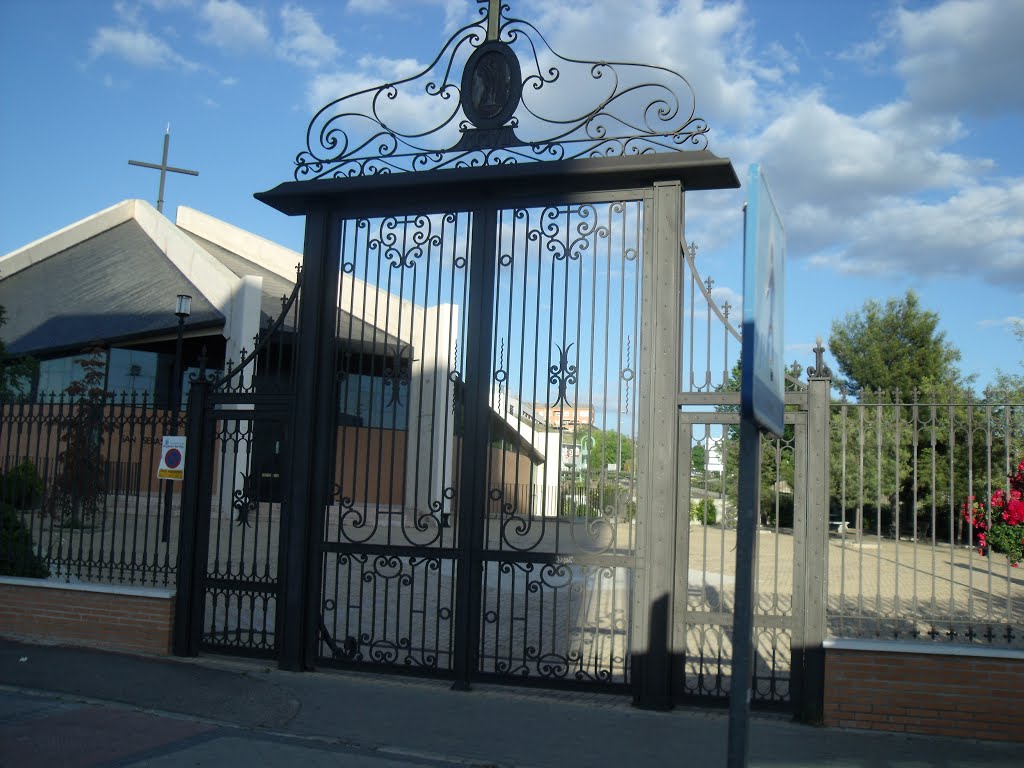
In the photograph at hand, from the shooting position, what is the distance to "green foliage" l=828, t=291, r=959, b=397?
3077 centimetres

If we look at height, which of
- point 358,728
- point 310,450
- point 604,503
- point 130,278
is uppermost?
point 130,278

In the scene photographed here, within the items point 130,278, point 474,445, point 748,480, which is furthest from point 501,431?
point 130,278

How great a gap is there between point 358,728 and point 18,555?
530 cm

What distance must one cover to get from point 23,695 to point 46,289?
3128cm

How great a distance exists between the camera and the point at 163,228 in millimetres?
32812

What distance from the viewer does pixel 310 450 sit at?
8617 millimetres

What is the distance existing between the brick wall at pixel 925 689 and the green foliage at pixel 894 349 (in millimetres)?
23132

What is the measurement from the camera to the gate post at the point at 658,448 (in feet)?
24.0

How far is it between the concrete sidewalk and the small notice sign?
6.03ft

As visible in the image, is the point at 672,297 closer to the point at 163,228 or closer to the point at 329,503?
the point at 329,503

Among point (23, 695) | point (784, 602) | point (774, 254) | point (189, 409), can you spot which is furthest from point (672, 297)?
point (784, 602)

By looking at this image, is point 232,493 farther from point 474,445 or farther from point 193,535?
point 474,445

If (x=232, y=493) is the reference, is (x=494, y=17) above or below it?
above

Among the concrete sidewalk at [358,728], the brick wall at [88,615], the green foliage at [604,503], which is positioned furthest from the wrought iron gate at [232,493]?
the green foliage at [604,503]
